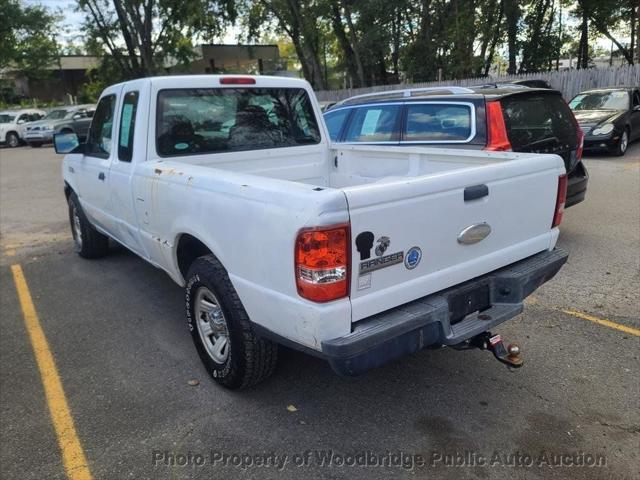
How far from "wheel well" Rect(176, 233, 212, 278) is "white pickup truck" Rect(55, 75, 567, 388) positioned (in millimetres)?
14

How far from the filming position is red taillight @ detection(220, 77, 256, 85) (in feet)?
13.8

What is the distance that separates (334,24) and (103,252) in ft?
85.5

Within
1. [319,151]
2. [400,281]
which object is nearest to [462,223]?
[400,281]

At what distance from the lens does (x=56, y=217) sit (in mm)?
8867

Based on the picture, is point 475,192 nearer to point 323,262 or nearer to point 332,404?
point 323,262

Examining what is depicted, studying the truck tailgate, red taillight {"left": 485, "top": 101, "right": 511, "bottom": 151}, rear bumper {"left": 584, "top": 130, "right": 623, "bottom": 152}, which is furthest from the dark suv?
rear bumper {"left": 584, "top": 130, "right": 623, "bottom": 152}

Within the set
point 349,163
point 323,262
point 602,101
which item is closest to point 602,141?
point 602,101

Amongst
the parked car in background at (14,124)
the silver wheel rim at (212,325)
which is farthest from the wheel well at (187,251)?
the parked car in background at (14,124)

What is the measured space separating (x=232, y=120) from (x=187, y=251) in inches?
49.7

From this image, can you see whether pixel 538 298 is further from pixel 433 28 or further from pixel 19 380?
pixel 433 28

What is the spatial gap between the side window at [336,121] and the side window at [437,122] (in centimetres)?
132

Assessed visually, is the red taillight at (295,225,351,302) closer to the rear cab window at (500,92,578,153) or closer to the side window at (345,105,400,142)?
the rear cab window at (500,92,578,153)

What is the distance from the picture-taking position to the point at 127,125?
420cm

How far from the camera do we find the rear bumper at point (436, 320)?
7.86ft
